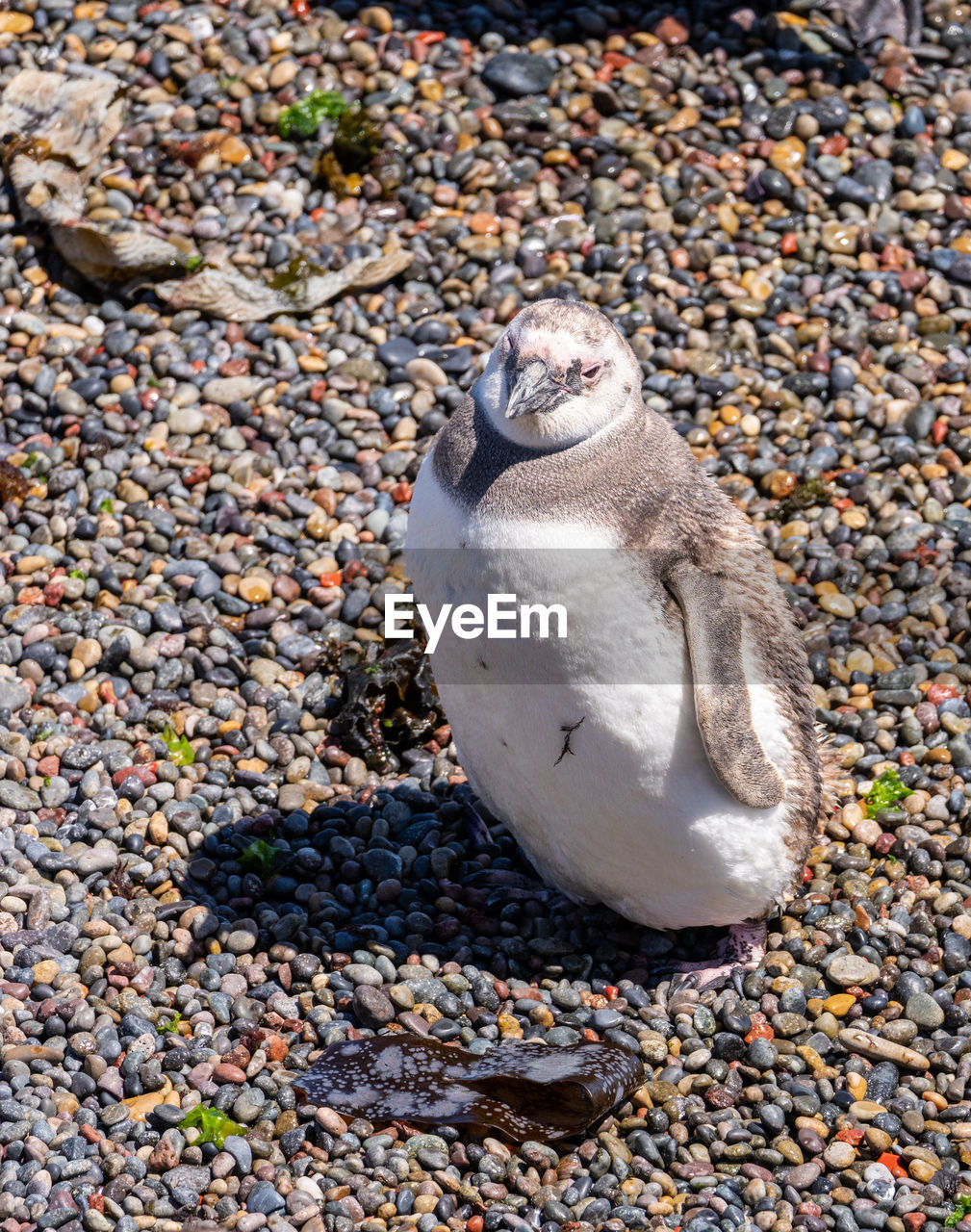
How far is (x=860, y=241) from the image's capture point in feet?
29.6

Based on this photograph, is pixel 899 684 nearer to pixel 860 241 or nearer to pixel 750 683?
pixel 750 683

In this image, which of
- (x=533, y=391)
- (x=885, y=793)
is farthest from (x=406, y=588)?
(x=533, y=391)

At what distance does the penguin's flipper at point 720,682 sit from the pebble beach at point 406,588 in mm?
988

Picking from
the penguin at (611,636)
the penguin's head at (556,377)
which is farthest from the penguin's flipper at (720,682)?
the penguin's head at (556,377)

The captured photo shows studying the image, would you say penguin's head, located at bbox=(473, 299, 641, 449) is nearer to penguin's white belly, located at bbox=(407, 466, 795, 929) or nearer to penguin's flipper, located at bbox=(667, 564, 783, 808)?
penguin's white belly, located at bbox=(407, 466, 795, 929)

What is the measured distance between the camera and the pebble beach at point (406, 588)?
16.4 feet

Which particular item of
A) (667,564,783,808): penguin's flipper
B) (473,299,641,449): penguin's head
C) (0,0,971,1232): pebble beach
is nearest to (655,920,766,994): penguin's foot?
(0,0,971,1232): pebble beach

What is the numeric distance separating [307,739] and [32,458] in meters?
2.27

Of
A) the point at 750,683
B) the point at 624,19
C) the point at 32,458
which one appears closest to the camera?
the point at 750,683

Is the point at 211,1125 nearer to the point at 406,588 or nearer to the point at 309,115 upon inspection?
the point at 406,588

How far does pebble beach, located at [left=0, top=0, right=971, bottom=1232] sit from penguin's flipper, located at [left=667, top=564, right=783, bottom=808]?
988mm

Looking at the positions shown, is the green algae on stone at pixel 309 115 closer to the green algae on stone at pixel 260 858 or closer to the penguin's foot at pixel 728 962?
the green algae on stone at pixel 260 858

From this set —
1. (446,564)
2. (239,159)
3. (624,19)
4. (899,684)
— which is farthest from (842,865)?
(624,19)

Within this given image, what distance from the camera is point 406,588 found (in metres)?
7.39
